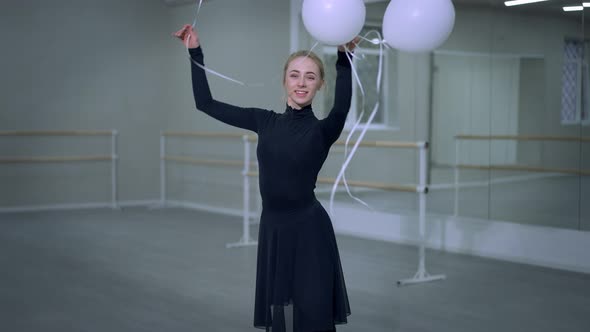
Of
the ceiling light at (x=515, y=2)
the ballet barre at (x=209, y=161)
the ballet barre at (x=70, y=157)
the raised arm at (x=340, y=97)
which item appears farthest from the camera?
the ballet barre at (x=70, y=157)

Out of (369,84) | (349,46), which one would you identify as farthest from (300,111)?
(369,84)


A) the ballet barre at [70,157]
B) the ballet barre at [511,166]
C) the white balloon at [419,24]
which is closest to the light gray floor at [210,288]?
the ballet barre at [511,166]

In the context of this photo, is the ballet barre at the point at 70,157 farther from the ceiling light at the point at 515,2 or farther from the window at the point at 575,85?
the window at the point at 575,85

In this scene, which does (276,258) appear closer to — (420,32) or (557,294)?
(420,32)

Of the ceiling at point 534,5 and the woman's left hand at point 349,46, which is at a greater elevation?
the ceiling at point 534,5

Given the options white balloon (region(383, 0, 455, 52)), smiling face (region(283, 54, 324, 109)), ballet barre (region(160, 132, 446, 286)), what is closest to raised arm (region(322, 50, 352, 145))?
smiling face (region(283, 54, 324, 109))

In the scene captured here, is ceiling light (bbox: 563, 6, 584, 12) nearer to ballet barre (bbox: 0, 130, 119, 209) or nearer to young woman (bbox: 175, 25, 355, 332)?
young woman (bbox: 175, 25, 355, 332)

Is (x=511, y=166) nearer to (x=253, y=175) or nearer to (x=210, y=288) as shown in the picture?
(x=253, y=175)

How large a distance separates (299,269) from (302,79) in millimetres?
533

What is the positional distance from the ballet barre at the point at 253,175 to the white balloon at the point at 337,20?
227 cm

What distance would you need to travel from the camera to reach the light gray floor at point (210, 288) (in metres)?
3.26

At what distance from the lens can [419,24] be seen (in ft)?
6.70

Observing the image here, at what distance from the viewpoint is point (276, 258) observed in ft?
6.78

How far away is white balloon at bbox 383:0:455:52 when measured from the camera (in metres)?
2.05
